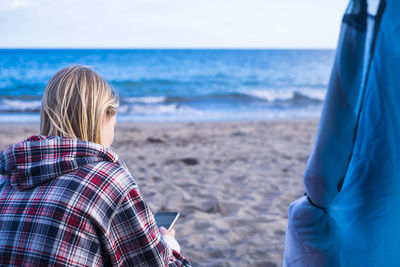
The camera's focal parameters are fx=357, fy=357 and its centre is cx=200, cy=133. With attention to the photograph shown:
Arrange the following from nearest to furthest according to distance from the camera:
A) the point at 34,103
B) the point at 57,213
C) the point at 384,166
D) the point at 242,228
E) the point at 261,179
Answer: the point at 57,213 < the point at 384,166 < the point at 242,228 < the point at 261,179 < the point at 34,103

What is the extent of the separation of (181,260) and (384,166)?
82 cm

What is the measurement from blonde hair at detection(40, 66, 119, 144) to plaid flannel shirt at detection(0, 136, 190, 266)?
15 cm

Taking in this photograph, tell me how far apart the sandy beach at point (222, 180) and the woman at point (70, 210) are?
0.72 metres

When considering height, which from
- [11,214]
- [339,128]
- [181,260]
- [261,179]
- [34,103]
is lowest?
[34,103]

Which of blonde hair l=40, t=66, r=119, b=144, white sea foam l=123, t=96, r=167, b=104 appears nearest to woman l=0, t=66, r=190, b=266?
blonde hair l=40, t=66, r=119, b=144

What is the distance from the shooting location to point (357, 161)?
1.24m

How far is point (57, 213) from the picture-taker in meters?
1.07

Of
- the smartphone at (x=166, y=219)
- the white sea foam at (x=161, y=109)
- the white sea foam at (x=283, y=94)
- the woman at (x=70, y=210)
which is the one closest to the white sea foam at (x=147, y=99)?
the white sea foam at (x=161, y=109)

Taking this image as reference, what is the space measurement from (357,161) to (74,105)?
1013mm

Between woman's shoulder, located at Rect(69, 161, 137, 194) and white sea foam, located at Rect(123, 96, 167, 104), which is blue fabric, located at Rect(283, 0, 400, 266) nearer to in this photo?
woman's shoulder, located at Rect(69, 161, 137, 194)

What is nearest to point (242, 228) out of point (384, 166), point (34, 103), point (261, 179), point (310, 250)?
point (261, 179)

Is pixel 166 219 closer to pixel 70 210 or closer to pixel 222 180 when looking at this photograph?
pixel 70 210

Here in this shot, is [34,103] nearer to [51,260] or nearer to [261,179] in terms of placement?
[261,179]

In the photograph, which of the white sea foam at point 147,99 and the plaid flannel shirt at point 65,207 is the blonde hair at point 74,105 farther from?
the white sea foam at point 147,99
